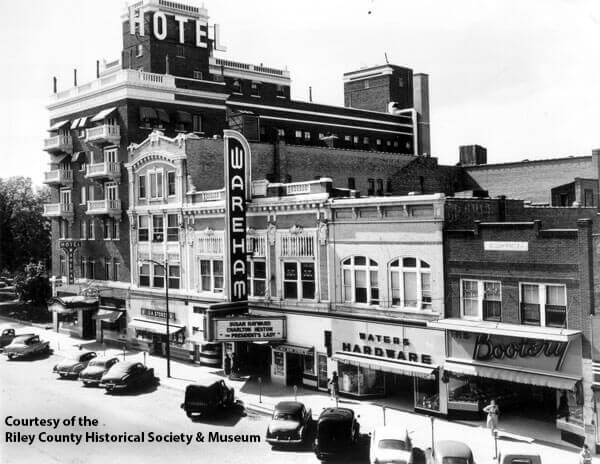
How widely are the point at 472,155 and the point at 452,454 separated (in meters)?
42.9

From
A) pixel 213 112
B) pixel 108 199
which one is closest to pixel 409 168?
pixel 213 112

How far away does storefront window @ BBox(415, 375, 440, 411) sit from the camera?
101 ft

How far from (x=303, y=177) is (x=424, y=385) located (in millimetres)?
23271

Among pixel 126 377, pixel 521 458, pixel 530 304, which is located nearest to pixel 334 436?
A: pixel 521 458

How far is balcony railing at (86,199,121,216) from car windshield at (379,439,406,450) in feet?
114

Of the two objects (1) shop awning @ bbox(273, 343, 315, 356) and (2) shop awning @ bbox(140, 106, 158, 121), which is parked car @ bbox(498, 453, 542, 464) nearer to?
(1) shop awning @ bbox(273, 343, 315, 356)

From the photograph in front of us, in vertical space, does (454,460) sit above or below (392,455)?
above

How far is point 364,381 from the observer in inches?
1356

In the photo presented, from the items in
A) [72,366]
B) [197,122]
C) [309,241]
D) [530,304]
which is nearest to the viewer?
[530,304]

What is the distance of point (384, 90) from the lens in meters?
76.4

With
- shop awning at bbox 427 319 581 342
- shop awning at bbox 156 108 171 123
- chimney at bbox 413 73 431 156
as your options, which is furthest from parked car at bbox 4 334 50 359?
chimney at bbox 413 73 431 156

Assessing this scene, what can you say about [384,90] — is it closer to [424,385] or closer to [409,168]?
[409,168]

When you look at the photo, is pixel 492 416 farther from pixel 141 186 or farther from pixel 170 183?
pixel 141 186

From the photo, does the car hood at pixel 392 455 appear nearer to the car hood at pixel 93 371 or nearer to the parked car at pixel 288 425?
the parked car at pixel 288 425
